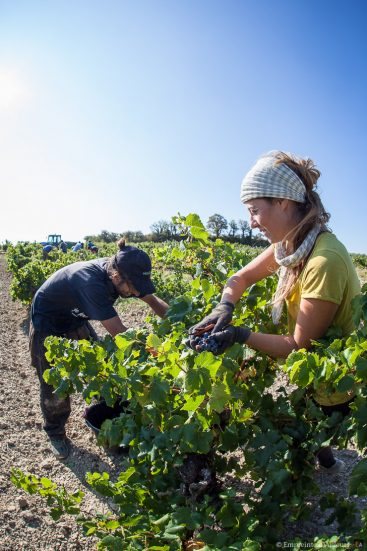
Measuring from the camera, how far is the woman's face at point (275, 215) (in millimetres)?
1909

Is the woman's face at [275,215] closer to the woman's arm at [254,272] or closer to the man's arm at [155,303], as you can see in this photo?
the woman's arm at [254,272]

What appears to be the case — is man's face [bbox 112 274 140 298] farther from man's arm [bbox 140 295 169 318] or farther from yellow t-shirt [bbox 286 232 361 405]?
yellow t-shirt [bbox 286 232 361 405]

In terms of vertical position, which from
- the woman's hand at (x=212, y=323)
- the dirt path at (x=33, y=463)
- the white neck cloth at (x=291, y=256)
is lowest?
the dirt path at (x=33, y=463)

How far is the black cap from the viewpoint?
119 inches

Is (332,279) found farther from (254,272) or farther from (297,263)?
(254,272)

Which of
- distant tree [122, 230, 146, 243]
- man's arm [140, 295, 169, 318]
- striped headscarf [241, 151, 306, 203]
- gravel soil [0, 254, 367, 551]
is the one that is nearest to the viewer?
striped headscarf [241, 151, 306, 203]

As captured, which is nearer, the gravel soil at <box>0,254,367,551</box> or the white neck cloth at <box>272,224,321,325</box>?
the white neck cloth at <box>272,224,321,325</box>

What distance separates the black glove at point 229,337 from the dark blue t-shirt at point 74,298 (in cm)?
139

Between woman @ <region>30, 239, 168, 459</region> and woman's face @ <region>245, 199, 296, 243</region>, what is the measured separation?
128cm

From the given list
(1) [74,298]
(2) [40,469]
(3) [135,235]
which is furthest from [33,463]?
(3) [135,235]

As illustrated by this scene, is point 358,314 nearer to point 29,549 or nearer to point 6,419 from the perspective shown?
point 29,549

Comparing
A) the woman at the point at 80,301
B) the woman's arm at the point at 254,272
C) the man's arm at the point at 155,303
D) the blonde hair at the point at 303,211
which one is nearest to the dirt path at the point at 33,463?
the woman at the point at 80,301

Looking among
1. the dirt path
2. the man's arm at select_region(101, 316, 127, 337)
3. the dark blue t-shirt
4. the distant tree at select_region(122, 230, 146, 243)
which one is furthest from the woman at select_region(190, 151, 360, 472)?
the distant tree at select_region(122, 230, 146, 243)

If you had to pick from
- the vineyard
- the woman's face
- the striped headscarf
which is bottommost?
the vineyard
